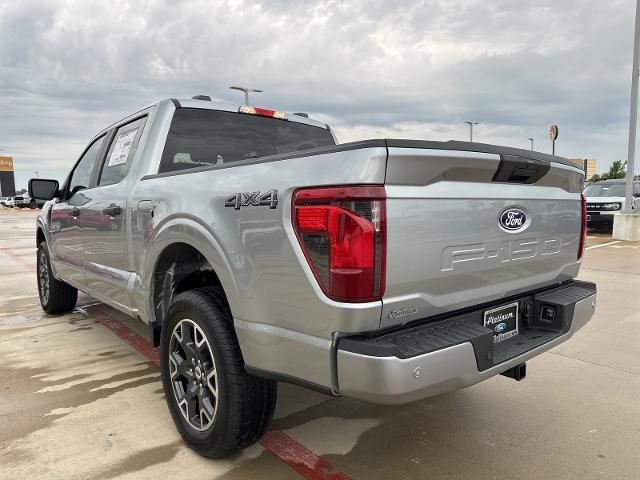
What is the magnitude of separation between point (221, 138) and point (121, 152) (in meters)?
0.81

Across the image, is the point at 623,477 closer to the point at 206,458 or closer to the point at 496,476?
the point at 496,476

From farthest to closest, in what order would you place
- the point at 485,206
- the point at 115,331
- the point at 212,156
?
the point at 115,331
the point at 212,156
the point at 485,206

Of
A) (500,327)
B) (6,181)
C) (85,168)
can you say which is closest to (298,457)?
(500,327)

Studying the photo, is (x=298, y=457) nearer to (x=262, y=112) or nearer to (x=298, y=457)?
(x=298, y=457)

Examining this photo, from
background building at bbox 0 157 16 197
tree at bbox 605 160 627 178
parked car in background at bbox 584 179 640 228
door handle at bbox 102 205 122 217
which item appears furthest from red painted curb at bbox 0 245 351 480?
background building at bbox 0 157 16 197

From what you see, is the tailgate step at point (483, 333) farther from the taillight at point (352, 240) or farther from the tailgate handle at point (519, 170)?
the tailgate handle at point (519, 170)

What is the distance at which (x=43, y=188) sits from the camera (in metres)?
5.01

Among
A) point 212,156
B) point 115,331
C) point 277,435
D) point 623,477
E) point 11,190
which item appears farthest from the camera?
point 11,190

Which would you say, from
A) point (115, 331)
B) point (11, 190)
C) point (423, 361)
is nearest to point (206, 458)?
point (423, 361)

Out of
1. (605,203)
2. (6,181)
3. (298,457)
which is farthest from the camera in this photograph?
(6,181)

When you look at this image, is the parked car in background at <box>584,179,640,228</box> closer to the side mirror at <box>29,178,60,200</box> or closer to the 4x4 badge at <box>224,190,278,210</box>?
the side mirror at <box>29,178,60,200</box>

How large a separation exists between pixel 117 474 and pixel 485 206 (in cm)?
216

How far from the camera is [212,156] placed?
11.5ft

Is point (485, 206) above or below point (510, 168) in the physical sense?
below
